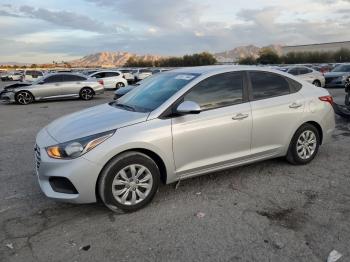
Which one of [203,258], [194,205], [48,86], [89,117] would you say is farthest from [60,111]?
[203,258]

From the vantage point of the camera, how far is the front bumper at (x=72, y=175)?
4039mm

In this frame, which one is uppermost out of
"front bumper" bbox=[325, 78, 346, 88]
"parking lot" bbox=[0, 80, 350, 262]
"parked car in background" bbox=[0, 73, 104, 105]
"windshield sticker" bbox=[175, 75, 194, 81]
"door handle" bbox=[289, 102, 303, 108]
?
"windshield sticker" bbox=[175, 75, 194, 81]

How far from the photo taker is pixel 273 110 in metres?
5.39

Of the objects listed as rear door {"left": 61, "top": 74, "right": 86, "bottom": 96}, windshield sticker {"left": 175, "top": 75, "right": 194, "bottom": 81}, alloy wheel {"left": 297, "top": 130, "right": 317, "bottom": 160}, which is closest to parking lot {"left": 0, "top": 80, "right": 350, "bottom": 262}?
alloy wheel {"left": 297, "top": 130, "right": 317, "bottom": 160}

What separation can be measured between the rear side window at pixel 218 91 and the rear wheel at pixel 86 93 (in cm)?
1550

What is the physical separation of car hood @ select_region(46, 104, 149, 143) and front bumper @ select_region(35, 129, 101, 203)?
246 mm

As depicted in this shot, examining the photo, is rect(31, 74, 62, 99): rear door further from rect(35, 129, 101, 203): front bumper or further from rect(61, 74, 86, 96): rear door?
rect(35, 129, 101, 203): front bumper

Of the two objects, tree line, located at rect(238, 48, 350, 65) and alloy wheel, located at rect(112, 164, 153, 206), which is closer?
alloy wheel, located at rect(112, 164, 153, 206)

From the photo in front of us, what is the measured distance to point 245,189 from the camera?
501 cm

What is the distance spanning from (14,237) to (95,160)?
1112mm

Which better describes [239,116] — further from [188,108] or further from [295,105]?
[295,105]

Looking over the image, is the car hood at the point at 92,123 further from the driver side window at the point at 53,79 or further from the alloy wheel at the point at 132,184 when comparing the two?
the driver side window at the point at 53,79

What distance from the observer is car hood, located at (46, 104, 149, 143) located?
4.28m

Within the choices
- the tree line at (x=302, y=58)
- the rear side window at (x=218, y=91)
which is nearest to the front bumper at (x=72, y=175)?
the rear side window at (x=218, y=91)
